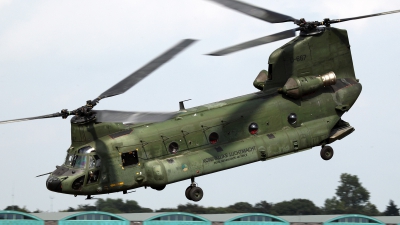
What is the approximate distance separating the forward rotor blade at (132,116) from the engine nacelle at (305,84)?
769 cm

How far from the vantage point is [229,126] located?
33.9m

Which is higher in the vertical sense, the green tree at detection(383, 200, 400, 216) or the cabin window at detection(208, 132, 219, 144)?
the green tree at detection(383, 200, 400, 216)

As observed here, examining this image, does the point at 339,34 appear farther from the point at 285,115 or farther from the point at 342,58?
the point at 285,115

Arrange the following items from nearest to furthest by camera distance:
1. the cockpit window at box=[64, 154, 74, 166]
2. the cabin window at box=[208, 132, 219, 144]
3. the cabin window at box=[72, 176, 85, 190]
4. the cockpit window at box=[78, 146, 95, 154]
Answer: the cabin window at box=[72, 176, 85, 190] → the cockpit window at box=[78, 146, 95, 154] → the cockpit window at box=[64, 154, 74, 166] → the cabin window at box=[208, 132, 219, 144]

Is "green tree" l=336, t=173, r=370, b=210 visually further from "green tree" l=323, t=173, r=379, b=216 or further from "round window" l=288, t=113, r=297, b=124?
"round window" l=288, t=113, r=297, b=124

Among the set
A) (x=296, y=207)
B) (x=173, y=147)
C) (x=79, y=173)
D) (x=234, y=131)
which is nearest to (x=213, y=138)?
(x=234, y=131)

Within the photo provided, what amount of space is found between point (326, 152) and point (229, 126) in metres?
4.94

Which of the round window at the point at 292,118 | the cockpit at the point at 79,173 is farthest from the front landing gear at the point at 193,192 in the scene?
the round window at the point at 292,118

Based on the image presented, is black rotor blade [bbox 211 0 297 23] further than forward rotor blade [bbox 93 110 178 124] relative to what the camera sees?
Yes

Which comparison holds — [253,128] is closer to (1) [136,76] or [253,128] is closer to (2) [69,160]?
(1) [136,76]

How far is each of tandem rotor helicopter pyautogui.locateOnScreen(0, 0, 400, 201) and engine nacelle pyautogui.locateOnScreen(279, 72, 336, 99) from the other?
4 centimetres

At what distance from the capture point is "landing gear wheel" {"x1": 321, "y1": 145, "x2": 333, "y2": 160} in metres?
36.0

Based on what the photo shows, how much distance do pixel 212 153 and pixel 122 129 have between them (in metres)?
3.72

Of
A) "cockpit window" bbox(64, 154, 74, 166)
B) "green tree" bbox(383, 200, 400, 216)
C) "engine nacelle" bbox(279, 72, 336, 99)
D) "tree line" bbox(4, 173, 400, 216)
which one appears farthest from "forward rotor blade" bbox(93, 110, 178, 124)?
"green tree" bbox(383, 200, 400, 216)
